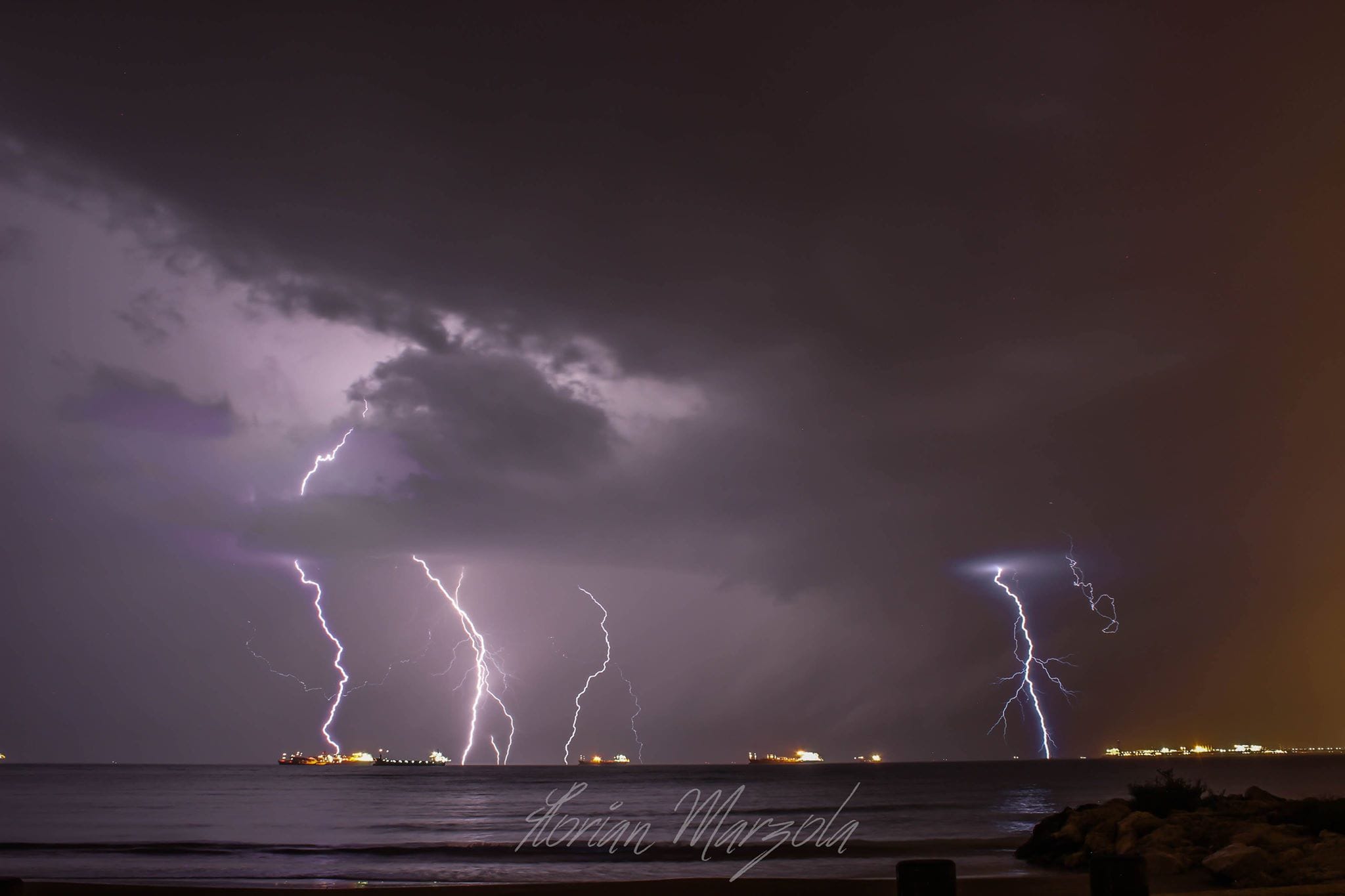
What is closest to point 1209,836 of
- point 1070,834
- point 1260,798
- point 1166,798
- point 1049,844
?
point 1070,834

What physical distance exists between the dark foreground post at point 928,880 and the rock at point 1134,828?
58.7 ft

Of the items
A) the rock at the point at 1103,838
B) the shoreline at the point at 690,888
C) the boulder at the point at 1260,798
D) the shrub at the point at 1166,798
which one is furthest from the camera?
the shrub at the point at 1166,798

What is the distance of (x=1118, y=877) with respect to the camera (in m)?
5.39

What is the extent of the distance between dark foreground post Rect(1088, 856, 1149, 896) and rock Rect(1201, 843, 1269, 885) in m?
13.3

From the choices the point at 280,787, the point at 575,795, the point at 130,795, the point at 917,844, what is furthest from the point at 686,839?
the point at 280,787

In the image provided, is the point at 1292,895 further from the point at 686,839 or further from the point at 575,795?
the point at 575,795

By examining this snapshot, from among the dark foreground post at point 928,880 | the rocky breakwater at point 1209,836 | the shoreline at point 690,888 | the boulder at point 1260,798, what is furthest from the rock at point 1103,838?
the dark foreground post at point 928,880

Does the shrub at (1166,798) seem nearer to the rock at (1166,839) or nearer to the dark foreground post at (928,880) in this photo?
the rock at (1166,839)

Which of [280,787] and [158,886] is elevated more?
[280,787]

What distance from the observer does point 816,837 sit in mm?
31719

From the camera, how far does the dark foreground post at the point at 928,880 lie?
482cm

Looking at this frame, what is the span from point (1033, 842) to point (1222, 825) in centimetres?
473

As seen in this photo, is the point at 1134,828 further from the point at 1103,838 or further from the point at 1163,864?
the point at 1163,864

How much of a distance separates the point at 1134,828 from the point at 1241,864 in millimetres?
4816
